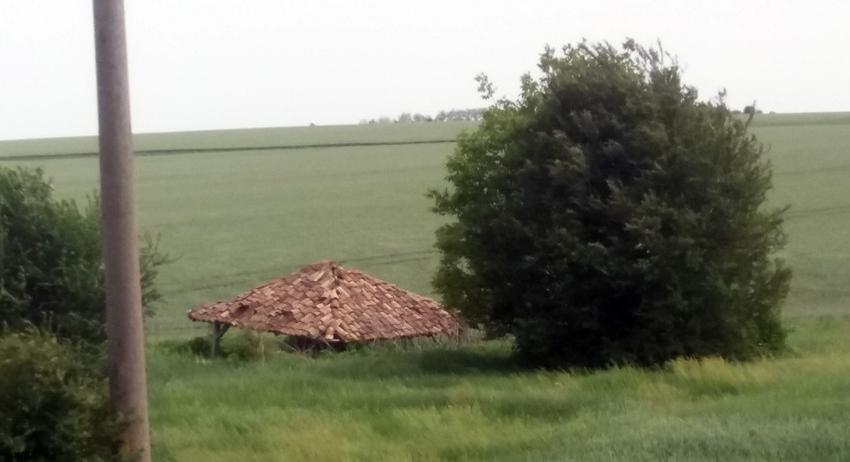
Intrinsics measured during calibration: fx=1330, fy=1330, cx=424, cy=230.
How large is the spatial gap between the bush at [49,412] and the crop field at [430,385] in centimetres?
252

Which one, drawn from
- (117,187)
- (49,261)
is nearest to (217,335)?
(49,261)

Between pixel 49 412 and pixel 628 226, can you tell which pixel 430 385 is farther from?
pixel 49 412

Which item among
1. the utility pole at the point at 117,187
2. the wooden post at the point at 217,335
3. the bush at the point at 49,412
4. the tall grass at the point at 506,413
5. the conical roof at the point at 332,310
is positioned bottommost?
the wooden post at the point at 217,335

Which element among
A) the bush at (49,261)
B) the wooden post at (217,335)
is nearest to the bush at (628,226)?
the bush at (49,261)

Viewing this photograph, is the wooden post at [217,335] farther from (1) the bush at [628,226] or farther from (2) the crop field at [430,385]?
(1) the bush at [628,226]

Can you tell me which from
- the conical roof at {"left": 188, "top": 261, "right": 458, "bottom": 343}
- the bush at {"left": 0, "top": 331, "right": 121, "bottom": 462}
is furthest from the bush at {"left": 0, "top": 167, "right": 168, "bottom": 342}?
the conical roof at {"left": 188, "top": 261, "right": 458, "bottom": 343}

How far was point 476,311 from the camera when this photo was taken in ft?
80.5

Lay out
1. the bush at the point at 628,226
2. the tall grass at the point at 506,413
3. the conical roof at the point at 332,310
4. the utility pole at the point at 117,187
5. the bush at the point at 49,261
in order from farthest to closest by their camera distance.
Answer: the conical roof at the point at 332,310
the bush at the point at 628,226
the bush at the point at 49,261
the tall grass at the point at 506,413
the utility pole at the point at 117,187

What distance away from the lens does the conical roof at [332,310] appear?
29344 millimetres

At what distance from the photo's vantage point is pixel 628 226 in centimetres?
2072

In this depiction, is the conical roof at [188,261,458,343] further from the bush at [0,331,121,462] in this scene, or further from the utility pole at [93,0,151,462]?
the utility pole at [93,0,151,462]

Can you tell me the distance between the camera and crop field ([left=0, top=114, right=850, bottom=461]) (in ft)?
38.9

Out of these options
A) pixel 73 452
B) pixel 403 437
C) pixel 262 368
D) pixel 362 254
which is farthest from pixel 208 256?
pixel 73 452

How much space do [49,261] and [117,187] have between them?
8054mm
